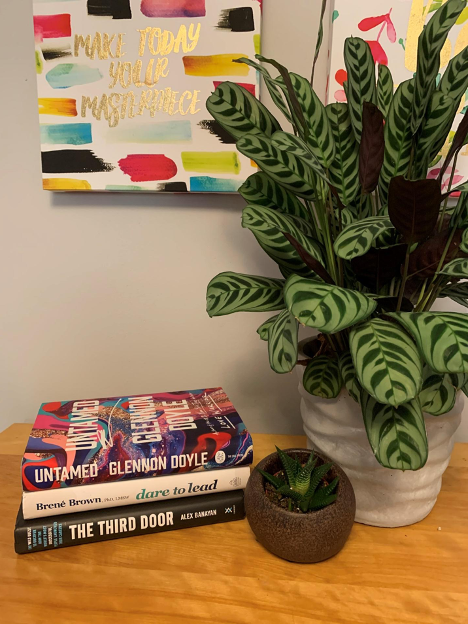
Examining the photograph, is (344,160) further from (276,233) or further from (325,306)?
(325,306)

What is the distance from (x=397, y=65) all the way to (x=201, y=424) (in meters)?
0.68

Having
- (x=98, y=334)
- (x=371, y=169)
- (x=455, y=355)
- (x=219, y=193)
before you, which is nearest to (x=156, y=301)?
(x=98, y=334)

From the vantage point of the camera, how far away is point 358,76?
60 centimetres

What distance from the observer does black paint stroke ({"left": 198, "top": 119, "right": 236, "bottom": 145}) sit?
0.83m

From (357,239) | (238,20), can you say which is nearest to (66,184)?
(238,20)

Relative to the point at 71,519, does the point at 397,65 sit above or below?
above

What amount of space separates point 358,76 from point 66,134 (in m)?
0.53

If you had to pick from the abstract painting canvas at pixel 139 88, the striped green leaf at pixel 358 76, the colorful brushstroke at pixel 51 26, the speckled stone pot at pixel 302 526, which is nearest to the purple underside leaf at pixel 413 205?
the striped green leaf at pixel 358 76

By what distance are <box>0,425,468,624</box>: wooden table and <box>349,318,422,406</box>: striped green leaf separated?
0.92ft

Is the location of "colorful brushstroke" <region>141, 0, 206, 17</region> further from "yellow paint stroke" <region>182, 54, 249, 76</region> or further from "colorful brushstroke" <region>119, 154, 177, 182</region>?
"colorful brushstroke" <region>119, 154, 177, 182</region>

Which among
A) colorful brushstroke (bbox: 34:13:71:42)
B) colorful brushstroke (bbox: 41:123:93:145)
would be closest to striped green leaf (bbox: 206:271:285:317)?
colorful brushstroke (bbox: 41:123:93:145)

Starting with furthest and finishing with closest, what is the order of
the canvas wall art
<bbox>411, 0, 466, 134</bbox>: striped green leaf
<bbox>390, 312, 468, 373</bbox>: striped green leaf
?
the canvas wall art
<bbox>411, 0, 466, 134</bbox>: striped green leaf
<bbox>390, 312, 468, 373</bbox>: striped green leaf

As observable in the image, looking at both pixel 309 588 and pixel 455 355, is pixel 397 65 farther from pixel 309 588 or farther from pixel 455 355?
pixel 309 588

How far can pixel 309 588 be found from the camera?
1.79 ft
